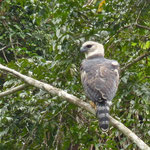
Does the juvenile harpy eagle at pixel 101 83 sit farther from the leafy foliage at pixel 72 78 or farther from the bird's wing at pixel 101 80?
the leafy foliage at pixel 72 78

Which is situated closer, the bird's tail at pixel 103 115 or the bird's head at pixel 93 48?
the bird's tail at pixel 103 115

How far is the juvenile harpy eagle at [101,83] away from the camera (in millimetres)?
2929

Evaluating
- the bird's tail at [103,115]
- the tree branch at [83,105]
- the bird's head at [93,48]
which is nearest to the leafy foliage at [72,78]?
the bird's head at [93,48]

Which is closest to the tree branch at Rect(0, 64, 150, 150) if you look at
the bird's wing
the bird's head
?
the bird's wing

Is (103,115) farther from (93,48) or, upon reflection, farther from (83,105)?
(93,48)

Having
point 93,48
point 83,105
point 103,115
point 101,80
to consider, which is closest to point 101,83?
point 101,80

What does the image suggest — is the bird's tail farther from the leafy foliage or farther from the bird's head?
the bird's head

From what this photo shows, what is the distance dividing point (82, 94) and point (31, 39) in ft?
11.5

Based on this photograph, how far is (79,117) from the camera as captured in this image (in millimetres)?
4145

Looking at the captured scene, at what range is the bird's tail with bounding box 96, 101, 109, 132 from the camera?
275 cm

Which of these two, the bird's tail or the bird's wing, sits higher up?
the bird's wing

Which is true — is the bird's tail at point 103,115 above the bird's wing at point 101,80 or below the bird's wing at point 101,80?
below

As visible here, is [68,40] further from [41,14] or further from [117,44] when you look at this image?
[117,44]

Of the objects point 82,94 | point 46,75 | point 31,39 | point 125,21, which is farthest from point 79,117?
point 31,39
